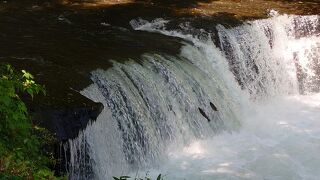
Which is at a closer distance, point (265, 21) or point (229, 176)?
point (229, 176)

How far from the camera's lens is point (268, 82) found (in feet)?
45.1

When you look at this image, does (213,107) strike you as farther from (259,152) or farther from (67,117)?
(67,117)

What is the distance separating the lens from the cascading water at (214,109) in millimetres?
8797

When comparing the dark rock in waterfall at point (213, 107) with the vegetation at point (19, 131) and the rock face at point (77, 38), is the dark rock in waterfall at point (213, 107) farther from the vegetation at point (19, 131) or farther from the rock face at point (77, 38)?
the vegetation at point (19, 131)

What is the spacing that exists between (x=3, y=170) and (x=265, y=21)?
11198 millimetres

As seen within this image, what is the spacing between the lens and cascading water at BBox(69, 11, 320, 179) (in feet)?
28.9

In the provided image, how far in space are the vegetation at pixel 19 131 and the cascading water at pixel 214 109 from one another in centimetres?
77

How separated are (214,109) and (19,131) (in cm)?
582

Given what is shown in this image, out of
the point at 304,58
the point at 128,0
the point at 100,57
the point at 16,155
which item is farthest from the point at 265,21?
the point at 16,155

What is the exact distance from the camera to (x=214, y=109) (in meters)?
11.0

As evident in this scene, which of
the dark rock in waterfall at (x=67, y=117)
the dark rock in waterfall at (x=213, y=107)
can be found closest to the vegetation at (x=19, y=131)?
the dark rock in waterfall at (x=67, y=117)

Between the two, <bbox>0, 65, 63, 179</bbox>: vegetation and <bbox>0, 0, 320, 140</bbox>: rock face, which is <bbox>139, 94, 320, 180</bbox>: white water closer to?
<bbox>0, 0, 320, 140</bbox>: rock face

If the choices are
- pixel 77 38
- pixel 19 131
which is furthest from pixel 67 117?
pixel 77 38

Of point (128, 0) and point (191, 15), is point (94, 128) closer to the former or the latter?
point (191, 15)
